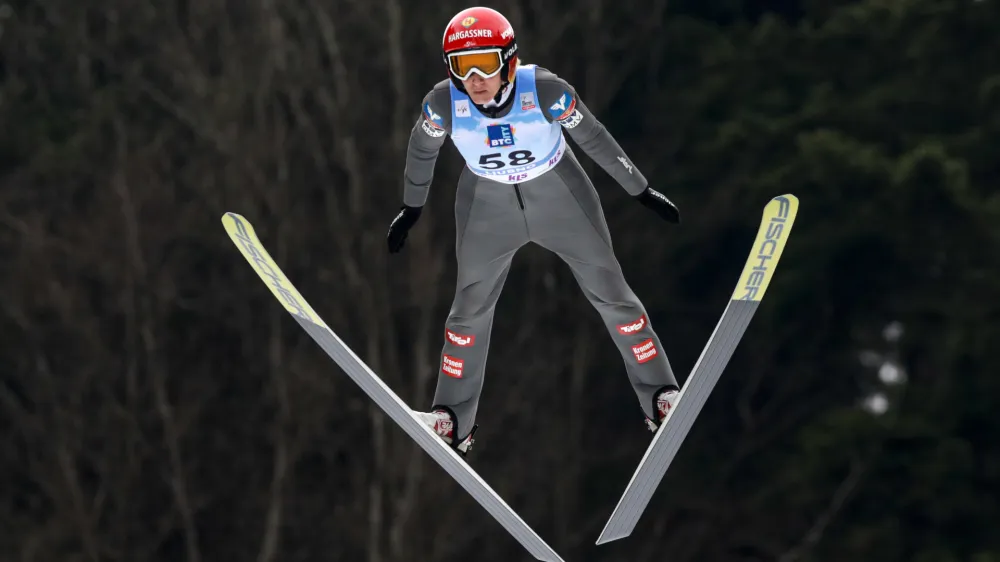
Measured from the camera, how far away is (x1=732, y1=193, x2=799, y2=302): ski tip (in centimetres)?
684

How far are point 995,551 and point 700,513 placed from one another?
10.6 feet

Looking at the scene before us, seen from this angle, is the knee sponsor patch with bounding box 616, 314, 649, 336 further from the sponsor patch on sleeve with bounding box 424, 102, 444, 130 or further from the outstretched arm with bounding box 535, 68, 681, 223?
the sponsor patch on sleeve with bounding box 424, 102, 444, 130

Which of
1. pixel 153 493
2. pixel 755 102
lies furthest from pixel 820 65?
pixel 153 493

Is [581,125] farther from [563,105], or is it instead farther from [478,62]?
[478,62]

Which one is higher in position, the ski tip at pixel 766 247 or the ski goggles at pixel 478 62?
the ski goggles at pixel 478 62

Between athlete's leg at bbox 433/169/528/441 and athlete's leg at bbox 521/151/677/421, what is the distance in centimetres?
9

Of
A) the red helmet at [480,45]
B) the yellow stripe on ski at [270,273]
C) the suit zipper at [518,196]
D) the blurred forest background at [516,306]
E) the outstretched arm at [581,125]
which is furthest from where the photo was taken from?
the blurred forest background at [516,306]

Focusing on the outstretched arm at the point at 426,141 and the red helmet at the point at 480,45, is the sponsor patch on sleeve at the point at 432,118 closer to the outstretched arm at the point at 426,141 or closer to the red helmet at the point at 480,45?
the outstretched arm at the point at 426,141

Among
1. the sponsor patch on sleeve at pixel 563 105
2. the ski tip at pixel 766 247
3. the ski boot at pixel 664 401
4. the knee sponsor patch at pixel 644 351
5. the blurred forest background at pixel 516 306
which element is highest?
the sponsor patch on sleeve at pixel 563 105

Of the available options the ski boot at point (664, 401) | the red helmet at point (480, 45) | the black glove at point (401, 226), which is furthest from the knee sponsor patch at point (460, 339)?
the red helmet at point (480, 45)

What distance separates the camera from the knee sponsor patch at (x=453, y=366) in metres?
7.04

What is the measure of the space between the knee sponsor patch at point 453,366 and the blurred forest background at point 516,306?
421 inches

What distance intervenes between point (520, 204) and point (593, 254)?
33cm

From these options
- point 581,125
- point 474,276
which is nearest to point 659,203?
point 581,125
